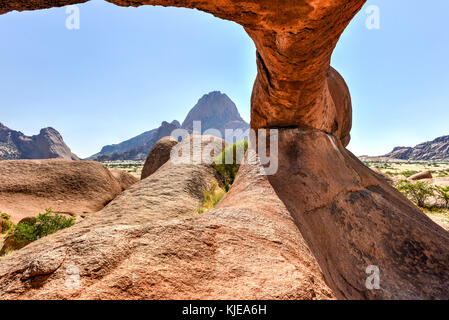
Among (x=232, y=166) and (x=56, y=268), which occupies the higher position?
(x=232, y=166)

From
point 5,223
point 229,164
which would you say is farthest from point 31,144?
point 229,164

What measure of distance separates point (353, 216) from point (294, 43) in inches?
120

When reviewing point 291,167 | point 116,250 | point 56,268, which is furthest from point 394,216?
point 56,268

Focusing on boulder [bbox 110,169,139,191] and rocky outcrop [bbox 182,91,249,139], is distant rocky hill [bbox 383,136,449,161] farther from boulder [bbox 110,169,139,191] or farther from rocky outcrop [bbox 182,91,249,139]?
boulder [bbox 110,169,139,191]

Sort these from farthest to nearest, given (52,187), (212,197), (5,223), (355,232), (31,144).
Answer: (31,144) < (52,187) < (212,197) < (5,223) < (355,232)

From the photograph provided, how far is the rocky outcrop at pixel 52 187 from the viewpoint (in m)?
8.71

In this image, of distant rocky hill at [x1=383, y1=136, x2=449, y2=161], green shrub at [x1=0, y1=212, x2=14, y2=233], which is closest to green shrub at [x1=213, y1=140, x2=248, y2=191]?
green shrub at [x1=0, y1=212, x2=14, y2=233]

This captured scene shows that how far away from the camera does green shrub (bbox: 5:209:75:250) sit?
6281 mm

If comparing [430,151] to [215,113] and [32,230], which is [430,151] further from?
[32,230]

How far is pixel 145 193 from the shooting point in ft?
24.7

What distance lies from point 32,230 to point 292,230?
793cm

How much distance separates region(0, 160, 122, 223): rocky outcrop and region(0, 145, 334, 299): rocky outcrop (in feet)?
29.3

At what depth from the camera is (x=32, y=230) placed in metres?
6.36

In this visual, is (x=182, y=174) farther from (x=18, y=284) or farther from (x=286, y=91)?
(x=18, y=284)
